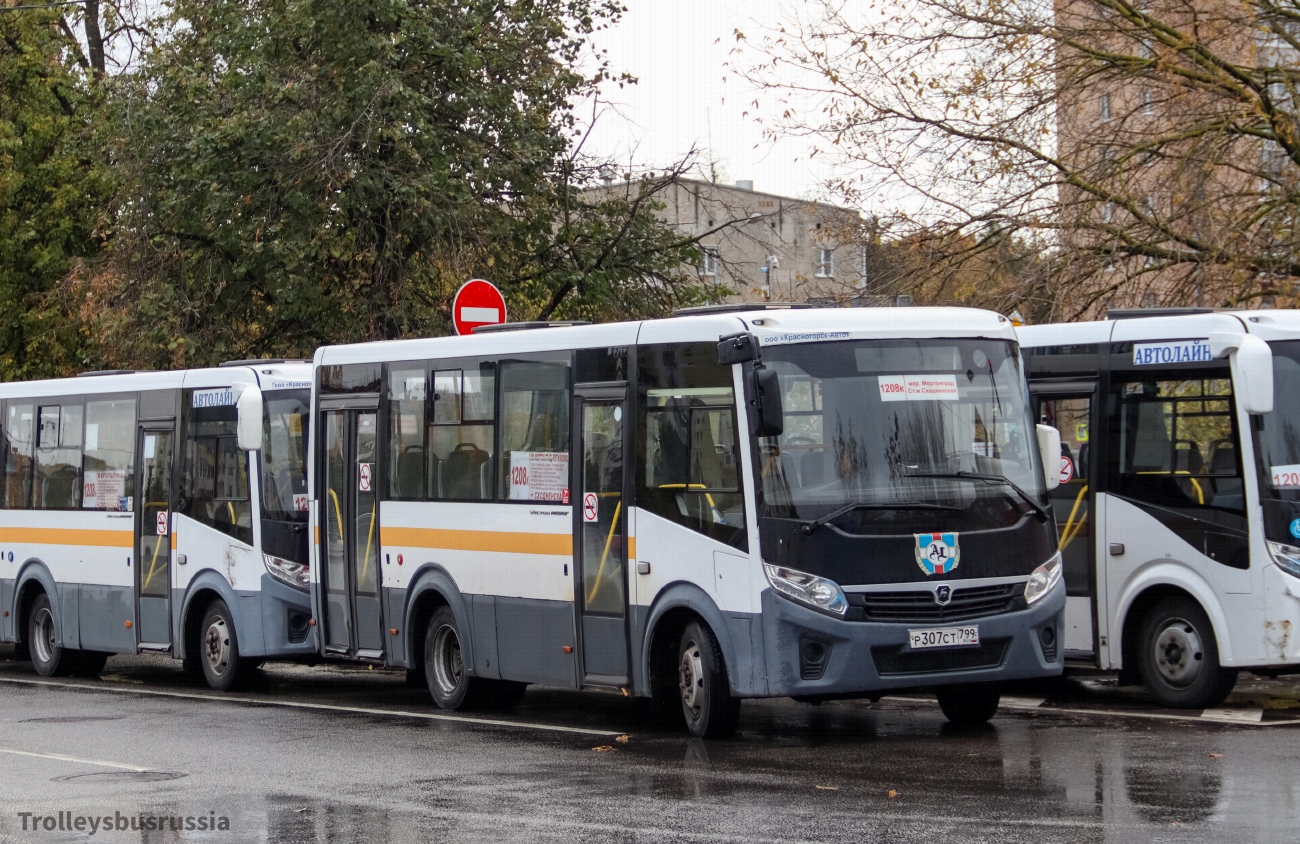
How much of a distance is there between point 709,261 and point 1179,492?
12.6 meters

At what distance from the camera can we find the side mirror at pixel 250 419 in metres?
17.2

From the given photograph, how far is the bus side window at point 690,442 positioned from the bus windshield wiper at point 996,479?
1.21 metres

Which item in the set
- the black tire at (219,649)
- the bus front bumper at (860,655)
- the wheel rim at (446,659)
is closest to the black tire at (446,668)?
the wheel rim at (446,659)

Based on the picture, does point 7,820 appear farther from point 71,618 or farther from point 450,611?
point 71,618

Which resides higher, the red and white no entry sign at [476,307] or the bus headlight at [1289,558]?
the red and white no entry sign at [476,307]

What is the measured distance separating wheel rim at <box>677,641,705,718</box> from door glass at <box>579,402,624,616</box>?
786mm

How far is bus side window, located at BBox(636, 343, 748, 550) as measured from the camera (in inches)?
471

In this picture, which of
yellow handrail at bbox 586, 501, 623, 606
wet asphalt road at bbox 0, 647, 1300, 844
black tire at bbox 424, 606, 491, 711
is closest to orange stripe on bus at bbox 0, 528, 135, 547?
wet asphalt road at bbox 0, 647, 1300, 844

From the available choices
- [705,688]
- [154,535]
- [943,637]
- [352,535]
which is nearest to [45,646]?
[154,535]

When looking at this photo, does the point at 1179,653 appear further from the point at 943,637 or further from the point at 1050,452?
the point at 943,637

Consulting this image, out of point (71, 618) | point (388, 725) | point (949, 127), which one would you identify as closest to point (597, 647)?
point (388, 725)

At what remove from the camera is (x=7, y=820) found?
31.5 ft

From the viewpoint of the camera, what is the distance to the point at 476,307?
1847 centimetres

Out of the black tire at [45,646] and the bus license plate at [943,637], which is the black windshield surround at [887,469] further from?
the black tire at [45,646]
